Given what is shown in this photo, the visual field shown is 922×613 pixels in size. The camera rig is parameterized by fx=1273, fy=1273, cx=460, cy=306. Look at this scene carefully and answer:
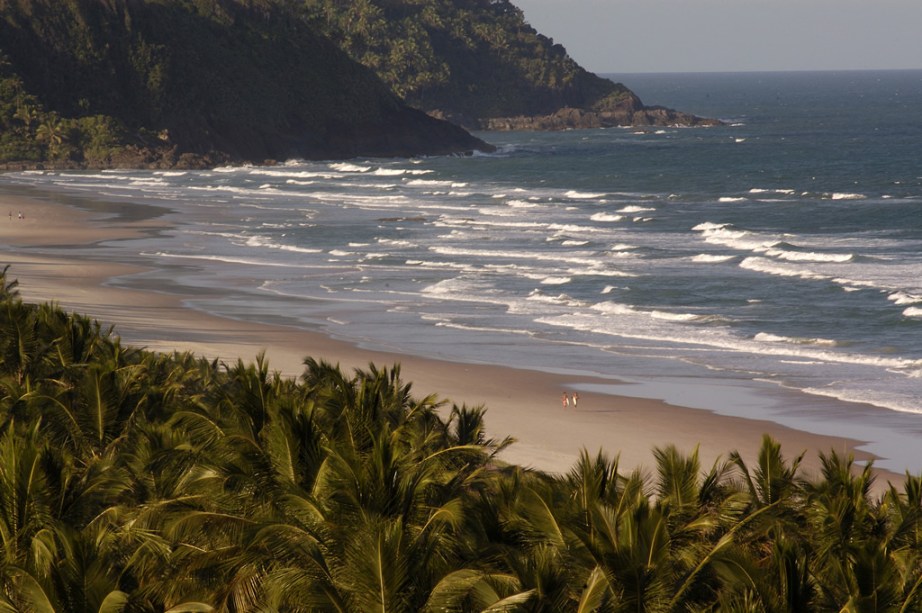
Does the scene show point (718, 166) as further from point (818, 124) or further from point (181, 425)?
point (181, 425)

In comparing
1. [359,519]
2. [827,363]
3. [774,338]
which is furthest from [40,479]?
[774,338]

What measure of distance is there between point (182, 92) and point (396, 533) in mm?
127451

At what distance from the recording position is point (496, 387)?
107 ft

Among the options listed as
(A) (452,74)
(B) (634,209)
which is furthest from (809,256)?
(A) (452,74)

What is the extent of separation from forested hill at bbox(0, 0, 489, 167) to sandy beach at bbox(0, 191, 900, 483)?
69583 mm

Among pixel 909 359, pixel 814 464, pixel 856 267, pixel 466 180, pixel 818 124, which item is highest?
pixel 818 124

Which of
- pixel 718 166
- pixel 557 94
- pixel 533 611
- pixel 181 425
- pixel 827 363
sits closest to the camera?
pixel 533 611

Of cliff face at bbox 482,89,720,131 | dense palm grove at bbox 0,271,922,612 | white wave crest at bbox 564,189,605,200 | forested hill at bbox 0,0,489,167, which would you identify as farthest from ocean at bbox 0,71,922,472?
cliff face at bbox 482,89,720,131

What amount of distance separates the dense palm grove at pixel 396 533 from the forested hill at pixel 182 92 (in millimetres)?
105966

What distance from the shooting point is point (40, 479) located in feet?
38.7

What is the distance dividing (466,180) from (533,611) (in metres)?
94.0

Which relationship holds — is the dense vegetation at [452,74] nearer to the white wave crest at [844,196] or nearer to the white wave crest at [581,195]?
the white wave crest at [581,195]

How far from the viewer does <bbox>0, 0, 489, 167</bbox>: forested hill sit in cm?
11856

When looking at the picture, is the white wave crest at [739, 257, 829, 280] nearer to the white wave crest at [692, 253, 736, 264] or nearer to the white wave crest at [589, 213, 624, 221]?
the white wave crest at [692, 253, 736, 264]
